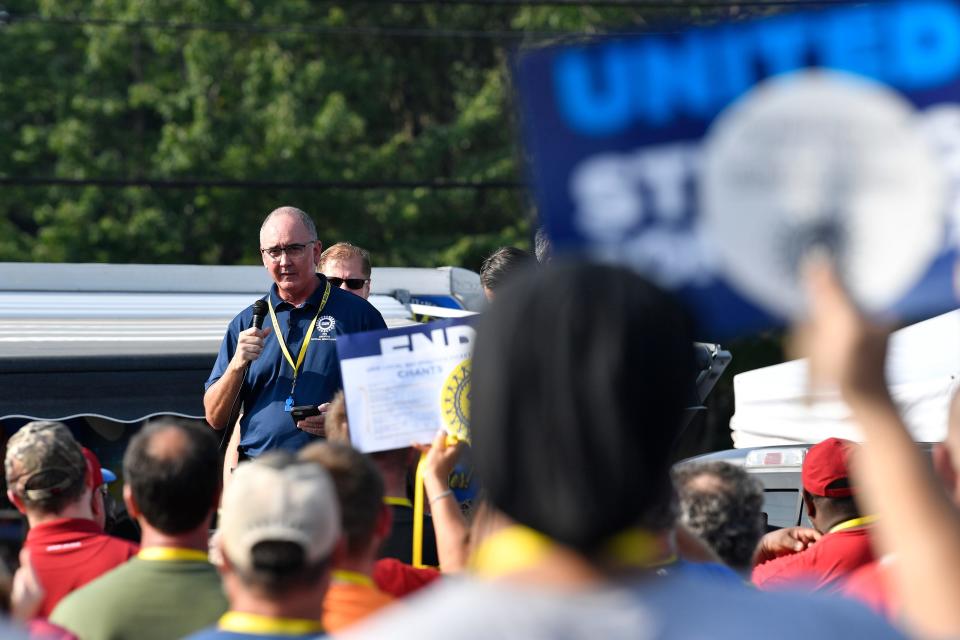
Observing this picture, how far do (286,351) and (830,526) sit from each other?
2.26 m

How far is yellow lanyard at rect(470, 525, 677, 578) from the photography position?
1.45 meters

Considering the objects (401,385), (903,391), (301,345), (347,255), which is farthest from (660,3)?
(401,385)

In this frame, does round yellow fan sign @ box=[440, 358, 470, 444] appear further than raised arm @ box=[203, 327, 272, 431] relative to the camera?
No

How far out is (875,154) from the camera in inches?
74.9

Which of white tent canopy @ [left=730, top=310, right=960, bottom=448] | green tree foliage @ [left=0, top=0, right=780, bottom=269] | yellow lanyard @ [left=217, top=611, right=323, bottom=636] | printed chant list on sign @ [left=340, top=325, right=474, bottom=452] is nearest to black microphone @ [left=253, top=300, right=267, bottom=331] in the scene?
printed chant list on sign @ [left=340, top=325, right=474, bottom=452]

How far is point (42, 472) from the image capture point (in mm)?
3744

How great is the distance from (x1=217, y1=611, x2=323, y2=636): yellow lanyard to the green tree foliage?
20.1 m

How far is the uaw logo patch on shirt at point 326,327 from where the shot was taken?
5598mm

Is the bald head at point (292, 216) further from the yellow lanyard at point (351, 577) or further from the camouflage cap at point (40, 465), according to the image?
the yellow lanyard at point (351, 577)

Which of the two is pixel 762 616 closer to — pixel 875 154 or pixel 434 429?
pixel 875 154

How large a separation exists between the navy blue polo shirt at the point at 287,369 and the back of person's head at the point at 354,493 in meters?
2.32

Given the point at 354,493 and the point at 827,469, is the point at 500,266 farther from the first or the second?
the point at 354,493

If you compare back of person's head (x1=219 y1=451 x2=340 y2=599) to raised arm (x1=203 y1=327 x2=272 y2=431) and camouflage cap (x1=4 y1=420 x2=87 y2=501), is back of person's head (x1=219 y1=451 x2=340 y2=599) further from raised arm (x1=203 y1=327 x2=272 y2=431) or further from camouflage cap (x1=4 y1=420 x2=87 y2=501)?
raised arm (x1=203 y1=327 x2=272 y2=431)

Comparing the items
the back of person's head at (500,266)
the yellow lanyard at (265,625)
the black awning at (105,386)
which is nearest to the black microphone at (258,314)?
the back of person's head at (500,266)
